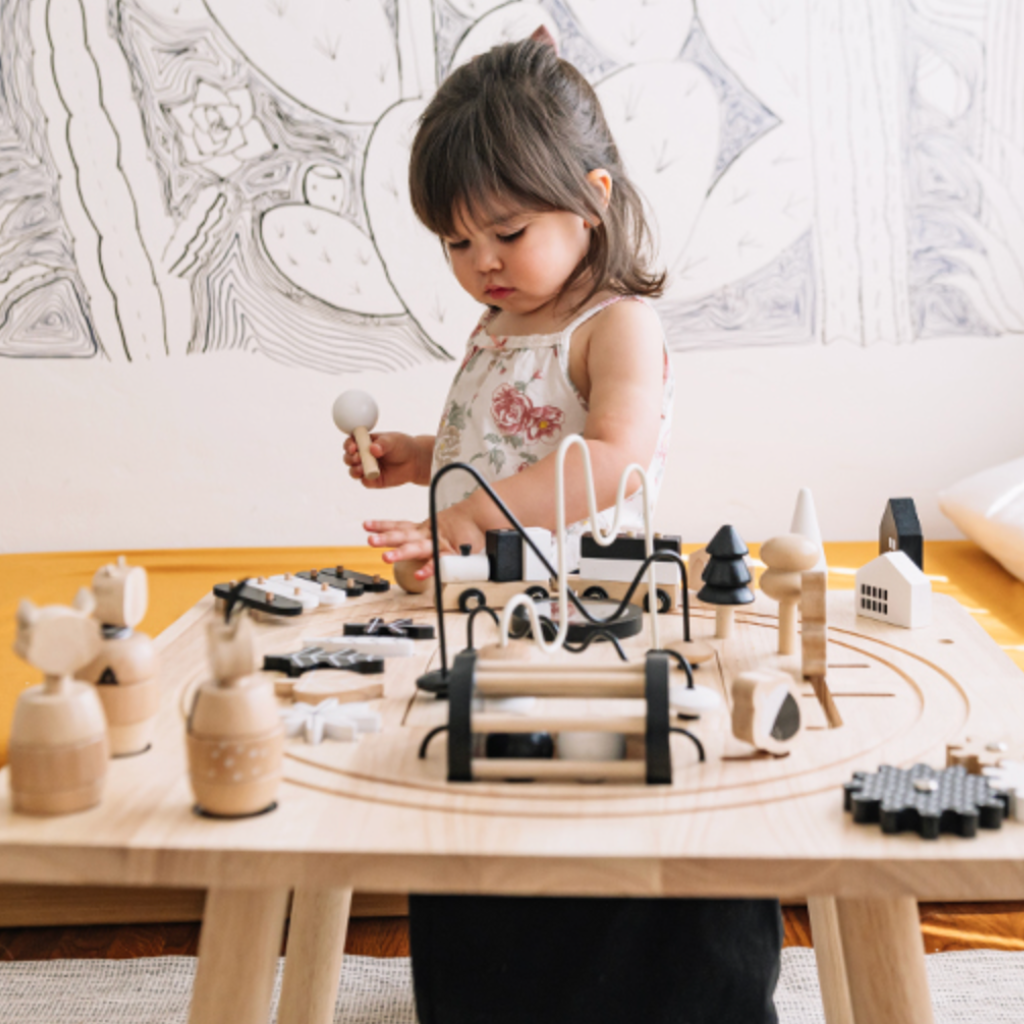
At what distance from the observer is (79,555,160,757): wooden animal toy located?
0.51m

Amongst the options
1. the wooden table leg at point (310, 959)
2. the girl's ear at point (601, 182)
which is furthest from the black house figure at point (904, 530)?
the wooden table leg at point (310, 959)

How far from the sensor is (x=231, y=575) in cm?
157

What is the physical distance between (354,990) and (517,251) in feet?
2.43

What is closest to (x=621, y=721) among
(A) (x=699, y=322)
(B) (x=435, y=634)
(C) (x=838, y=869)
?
(C) (x=838, y=869)

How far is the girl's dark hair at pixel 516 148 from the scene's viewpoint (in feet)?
3.35

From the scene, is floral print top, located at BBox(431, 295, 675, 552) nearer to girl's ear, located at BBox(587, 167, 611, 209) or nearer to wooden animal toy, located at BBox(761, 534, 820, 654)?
girl's ear, located at BBox(587, 167, 611, 209)

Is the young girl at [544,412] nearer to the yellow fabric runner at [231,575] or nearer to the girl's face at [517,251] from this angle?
the girl's face at [517,251]

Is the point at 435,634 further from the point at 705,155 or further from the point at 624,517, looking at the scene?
the point at 705,155

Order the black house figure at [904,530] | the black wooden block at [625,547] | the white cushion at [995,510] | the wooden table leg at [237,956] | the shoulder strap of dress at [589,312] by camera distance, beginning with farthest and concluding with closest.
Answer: the white cushion at [995,510] → the shoulder strap of dress at [589,312] → the black house figure at [904,530] → the black wooden block at [625,547] → the wooden table leg at [237,956]

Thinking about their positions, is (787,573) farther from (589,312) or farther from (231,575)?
(231,575)

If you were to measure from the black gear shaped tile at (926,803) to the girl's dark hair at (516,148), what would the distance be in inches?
27.9

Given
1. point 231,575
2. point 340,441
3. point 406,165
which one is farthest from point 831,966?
point 406,165

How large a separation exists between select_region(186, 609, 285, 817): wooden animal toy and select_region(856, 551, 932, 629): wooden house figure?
47 cm

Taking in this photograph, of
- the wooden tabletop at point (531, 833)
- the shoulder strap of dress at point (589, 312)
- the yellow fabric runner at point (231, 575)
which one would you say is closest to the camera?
the wooden tabletop at point (531, 833)
